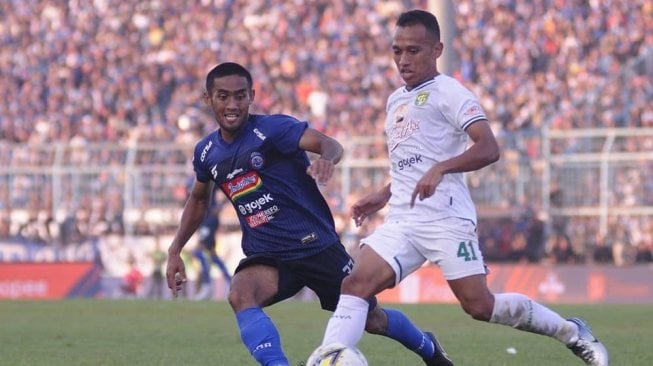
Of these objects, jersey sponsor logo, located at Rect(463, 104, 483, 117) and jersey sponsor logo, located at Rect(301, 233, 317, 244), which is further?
jersey sponsor logo, located at Rect(301, 233, 317, 244)

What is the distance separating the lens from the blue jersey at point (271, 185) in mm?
8414

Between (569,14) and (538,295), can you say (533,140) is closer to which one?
(538,295)

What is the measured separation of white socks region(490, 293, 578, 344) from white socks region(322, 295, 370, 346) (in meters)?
0.78

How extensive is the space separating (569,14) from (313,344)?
23.2m

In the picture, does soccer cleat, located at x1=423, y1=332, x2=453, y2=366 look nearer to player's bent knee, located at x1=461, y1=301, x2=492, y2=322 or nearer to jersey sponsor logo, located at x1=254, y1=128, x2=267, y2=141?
player's bent knee, located at x1=461, y1=301, x2=492, y2=322

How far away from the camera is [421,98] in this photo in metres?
8.01

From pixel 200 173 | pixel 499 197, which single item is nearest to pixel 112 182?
pixel 499 197

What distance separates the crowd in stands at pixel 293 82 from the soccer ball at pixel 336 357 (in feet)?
58.1

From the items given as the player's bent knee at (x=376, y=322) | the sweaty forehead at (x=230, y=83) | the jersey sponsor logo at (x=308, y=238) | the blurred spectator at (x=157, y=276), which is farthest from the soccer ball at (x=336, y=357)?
the blurred spectator at (x=157, y=276)

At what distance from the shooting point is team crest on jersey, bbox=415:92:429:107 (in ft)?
26.2

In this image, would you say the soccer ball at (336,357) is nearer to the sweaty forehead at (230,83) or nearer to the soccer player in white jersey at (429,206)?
the soccer player in white jersey at (429,206)

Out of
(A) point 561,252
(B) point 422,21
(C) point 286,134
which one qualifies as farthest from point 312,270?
(A) point 561,252

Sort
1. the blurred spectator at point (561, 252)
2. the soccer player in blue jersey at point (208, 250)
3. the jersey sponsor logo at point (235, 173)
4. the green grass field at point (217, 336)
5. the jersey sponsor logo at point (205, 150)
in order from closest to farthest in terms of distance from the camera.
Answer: the jersey sponsor logo at point (235, 173), the jersey sponsor logo at point (205, 150), the green grass field at point (217, 336), the soccer player in blue jersey at point (208, 250), the blurred spectator at point (561, 252)

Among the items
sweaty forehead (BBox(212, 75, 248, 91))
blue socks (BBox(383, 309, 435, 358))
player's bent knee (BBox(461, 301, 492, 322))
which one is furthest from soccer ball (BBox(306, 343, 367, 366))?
sweaty forehead (BBox(212, 75, 248, 91))
